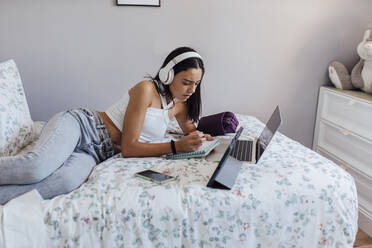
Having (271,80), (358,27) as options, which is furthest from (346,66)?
(271,80)

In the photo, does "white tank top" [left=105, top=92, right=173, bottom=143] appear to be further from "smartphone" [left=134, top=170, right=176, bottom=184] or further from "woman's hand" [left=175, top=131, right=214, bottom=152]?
"smartphone" [left=134, top=170, right=176, bottom=184]

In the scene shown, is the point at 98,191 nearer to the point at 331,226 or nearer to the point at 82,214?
the point at 82,214

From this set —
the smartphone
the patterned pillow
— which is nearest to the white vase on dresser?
the smartphone

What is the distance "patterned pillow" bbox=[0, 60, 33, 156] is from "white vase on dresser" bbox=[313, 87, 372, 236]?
1.85 metres

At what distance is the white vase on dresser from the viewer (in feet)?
6.42

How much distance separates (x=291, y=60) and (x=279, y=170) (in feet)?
4.36

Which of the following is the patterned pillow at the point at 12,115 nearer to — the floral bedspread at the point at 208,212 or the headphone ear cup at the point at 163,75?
the floral bedspread at the point at 208,212

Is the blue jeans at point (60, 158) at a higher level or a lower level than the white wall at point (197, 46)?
lower

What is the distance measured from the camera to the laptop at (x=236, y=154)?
3.95 feet

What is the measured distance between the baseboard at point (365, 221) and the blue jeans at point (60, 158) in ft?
4.80

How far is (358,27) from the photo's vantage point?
2.44 meters

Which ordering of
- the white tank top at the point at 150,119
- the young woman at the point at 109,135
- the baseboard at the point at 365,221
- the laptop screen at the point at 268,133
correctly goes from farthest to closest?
the baseboard at the point at 365,221, the white tank top at the point at 150,119, the laptop screen at the point at 268,133, the young woman at the point at 109,135

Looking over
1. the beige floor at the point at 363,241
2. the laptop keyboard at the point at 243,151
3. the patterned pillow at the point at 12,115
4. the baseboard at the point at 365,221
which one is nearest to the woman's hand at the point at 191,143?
the laptop keyboard at the point at 243,151

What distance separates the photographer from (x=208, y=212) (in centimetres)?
115
